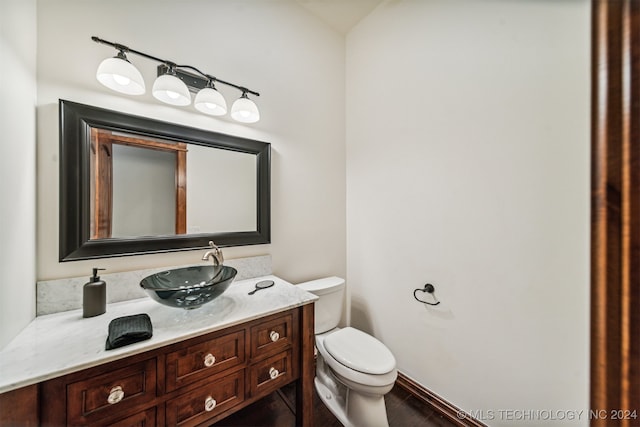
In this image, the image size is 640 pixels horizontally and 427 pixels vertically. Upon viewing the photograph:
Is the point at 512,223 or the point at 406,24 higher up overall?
the point at 406,24

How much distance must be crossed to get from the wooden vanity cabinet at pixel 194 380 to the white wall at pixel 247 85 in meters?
0.57

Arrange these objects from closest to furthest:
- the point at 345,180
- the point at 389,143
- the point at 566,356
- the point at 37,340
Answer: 1. the point at 37,340
2. the point at 566,356
3. the point at 389,143
4. the point at 345,180

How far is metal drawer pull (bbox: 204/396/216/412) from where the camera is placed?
0.96m

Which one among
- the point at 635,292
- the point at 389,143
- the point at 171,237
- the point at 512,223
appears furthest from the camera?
the point at 389,143

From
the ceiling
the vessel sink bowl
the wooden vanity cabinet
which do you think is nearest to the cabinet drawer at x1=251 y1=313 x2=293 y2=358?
the wooden vanity cabinet

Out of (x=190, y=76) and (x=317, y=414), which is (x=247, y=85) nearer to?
(x=190, y=76)

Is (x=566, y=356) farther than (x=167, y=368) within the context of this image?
Yes

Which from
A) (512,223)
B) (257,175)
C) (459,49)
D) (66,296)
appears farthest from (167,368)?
(459,49)

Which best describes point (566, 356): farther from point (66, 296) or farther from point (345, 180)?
point (66, 296)

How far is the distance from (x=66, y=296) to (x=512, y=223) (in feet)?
7.01

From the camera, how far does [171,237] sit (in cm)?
133

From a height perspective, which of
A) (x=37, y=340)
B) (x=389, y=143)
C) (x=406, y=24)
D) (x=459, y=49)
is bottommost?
(x=37, y=340)

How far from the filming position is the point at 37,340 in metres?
0.85

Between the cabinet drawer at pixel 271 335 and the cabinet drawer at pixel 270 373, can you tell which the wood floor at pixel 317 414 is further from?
the cabinet drawer at pixel 271 335
